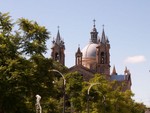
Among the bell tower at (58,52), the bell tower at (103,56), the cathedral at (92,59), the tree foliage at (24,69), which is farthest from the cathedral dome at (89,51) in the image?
the tree foliage at (24,69)

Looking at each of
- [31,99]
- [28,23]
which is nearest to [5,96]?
[31,99]

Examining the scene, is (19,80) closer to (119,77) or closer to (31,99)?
(31,99)

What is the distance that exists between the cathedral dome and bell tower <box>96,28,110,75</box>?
853 cm

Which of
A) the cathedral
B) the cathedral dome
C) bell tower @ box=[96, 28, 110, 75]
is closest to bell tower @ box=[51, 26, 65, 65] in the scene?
the cathedral

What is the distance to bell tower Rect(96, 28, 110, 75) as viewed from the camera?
10044 cm

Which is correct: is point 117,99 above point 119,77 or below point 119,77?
below

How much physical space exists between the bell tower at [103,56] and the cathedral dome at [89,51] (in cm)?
853

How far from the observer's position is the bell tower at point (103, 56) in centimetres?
10044

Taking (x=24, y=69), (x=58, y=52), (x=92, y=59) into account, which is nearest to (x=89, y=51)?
(x=92, y=59)

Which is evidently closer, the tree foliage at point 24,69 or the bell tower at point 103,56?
the tree foliage at point 24,69

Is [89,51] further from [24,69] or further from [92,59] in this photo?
[24,69]

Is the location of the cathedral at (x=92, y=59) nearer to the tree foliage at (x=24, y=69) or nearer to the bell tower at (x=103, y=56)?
the bell tower at (x=103, y=56)

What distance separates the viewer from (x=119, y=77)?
11231cm

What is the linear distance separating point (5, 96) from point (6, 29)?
19.3 feet
